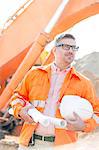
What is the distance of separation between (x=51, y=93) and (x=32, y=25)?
3.86 metres

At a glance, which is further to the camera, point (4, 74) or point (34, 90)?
point (4, 74)

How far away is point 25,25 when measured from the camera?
7742 millimetres

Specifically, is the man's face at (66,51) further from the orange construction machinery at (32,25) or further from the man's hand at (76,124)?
the orange construction machinery at (32,25)

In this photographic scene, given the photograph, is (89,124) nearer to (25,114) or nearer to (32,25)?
(25,114)

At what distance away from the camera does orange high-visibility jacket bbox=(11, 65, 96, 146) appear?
151 inches

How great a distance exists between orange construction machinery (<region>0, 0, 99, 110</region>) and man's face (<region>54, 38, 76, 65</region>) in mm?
2970

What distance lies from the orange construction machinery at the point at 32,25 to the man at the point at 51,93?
9.79 ft

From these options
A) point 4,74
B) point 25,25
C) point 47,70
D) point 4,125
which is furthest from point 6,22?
point 47,70

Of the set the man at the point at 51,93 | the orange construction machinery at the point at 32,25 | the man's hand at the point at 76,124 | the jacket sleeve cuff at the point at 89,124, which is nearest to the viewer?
the man's hand at the point at 76,124

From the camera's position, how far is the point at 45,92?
391cm

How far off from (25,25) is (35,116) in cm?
423

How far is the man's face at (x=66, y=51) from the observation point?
12.8 feet

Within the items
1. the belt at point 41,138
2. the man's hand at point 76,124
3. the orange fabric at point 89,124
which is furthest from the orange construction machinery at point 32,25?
the man's hand at point 76,124

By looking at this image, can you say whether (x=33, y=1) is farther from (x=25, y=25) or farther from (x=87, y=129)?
(x=87, y=129)
